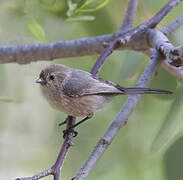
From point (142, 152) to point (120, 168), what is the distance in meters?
0.19

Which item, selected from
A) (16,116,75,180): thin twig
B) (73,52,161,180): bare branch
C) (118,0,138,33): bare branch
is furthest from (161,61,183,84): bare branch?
(16,116,75,180): thin twig

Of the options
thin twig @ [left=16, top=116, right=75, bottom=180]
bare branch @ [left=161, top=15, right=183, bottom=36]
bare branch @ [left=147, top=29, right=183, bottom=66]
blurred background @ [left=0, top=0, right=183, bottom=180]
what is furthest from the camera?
bare branch @ [left=161, top=15, right=183, bottom=36]

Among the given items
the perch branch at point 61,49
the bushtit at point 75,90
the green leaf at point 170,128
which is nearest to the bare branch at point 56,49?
the perch branch at point 61,49

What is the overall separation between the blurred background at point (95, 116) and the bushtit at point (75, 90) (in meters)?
0.19

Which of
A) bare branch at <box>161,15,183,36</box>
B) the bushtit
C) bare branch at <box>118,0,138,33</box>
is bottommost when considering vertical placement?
the bushtit

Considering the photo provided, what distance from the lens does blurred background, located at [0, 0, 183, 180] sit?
2102 mm

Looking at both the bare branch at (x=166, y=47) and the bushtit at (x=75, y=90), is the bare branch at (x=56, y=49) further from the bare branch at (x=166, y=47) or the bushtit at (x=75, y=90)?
the bare branch at (x=166, y=47)

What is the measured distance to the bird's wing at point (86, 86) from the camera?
217cm

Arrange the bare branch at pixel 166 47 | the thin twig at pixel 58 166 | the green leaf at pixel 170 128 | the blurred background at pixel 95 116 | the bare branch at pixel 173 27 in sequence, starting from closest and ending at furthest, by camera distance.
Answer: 1. the thin twig at pixel 58 166
2. the bare branch at pixel 166 47
3. the green leaf at pixel 170 128
4. the blurred background at pixel 95 116
5. the bare branch at pixel 173 27

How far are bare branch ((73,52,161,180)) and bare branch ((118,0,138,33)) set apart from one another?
0.41 meters

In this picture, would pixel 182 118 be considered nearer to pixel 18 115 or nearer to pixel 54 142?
pixel 54 142

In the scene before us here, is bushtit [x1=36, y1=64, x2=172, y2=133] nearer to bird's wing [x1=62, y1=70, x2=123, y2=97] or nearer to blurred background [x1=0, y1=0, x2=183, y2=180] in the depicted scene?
bird's wing [x1=62, y1=70, x2=123, y2=97]

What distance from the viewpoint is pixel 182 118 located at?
6.61ft

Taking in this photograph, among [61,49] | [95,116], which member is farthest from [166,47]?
[95,116]
